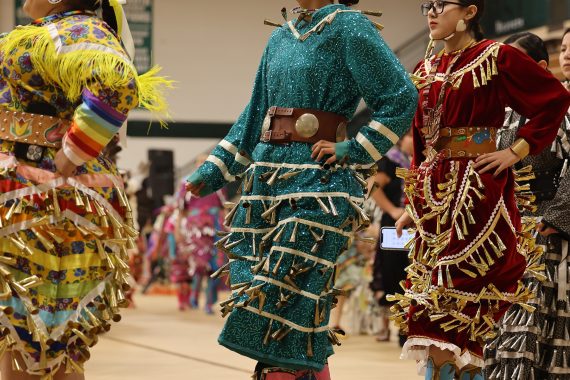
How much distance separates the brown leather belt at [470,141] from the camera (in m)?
3.85

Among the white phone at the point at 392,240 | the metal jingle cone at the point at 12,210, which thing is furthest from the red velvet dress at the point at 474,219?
the metal jingle cone at the point at 12,210

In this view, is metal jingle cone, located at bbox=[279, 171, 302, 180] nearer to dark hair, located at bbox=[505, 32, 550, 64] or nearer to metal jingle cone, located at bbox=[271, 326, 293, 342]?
metal jingle cone, located at bbox=[271, 326, 293, 342]

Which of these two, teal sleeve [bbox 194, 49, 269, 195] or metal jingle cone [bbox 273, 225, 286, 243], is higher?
teal sleeve [bbox 194, 49, 269, 195]

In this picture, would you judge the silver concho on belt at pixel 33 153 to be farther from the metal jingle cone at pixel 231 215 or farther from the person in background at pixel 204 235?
the person in background at pixel 204 235

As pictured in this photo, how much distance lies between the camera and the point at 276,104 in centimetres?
340

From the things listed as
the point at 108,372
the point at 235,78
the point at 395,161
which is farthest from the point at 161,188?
the point at 108,372

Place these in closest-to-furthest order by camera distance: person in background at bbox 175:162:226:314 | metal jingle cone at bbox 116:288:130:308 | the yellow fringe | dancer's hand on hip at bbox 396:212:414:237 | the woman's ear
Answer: the yellow fringe → metal jingle cone at bbox 116:288:130:308 → the woman's ear → dancer's hand on hip at bbox 396:212:414:237 → person in background at bbox 175:162:226:314

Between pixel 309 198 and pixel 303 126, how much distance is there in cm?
22

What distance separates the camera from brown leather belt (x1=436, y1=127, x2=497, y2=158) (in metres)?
3.85

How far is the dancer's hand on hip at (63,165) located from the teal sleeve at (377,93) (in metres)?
0.80

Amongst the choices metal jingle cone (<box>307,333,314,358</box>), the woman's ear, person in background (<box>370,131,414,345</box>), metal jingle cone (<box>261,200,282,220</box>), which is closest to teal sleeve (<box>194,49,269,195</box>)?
metal jingle cone (<box>261,200,282,220</box>)

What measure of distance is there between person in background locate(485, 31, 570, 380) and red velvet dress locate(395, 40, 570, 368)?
2.11ft

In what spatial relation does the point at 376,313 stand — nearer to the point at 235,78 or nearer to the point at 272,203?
the point at 272,203

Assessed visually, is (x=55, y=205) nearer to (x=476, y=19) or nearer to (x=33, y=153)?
(x=33, y=153)
